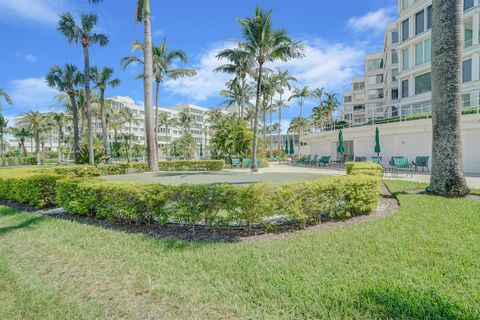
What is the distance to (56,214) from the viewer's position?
7.93m

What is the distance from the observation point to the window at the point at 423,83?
28.3 metres

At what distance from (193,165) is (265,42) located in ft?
45.7

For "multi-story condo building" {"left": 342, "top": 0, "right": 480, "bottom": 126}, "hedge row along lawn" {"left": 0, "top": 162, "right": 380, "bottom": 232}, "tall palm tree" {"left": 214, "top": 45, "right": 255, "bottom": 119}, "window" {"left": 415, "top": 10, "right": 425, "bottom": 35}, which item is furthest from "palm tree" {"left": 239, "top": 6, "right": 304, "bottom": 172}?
"window" {"left": 415, "top": 10, "right": 425, "bottom": 35}

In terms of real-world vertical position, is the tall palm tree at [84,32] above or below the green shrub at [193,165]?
above

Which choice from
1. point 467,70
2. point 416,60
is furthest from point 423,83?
point 467,70

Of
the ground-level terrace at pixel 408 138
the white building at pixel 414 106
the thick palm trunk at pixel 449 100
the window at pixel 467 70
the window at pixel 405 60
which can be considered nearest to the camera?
the thick palm trunk at pixel 449 100

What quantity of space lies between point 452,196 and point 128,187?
9.39m

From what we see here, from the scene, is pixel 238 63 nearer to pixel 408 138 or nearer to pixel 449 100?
pixel 408 138

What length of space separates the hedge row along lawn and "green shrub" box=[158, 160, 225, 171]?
19.4 meters

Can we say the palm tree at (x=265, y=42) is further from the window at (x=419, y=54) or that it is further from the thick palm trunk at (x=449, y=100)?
the window at (x=419, y=54)

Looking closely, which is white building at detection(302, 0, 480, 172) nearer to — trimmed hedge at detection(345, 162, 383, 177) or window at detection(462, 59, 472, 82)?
window at detection(462, 59, 472, 82)

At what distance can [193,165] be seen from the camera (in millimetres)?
28172

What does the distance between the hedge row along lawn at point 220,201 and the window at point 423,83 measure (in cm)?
2756

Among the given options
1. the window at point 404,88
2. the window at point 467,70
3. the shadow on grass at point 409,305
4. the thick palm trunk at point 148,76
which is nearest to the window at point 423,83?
the window at point 404,88
